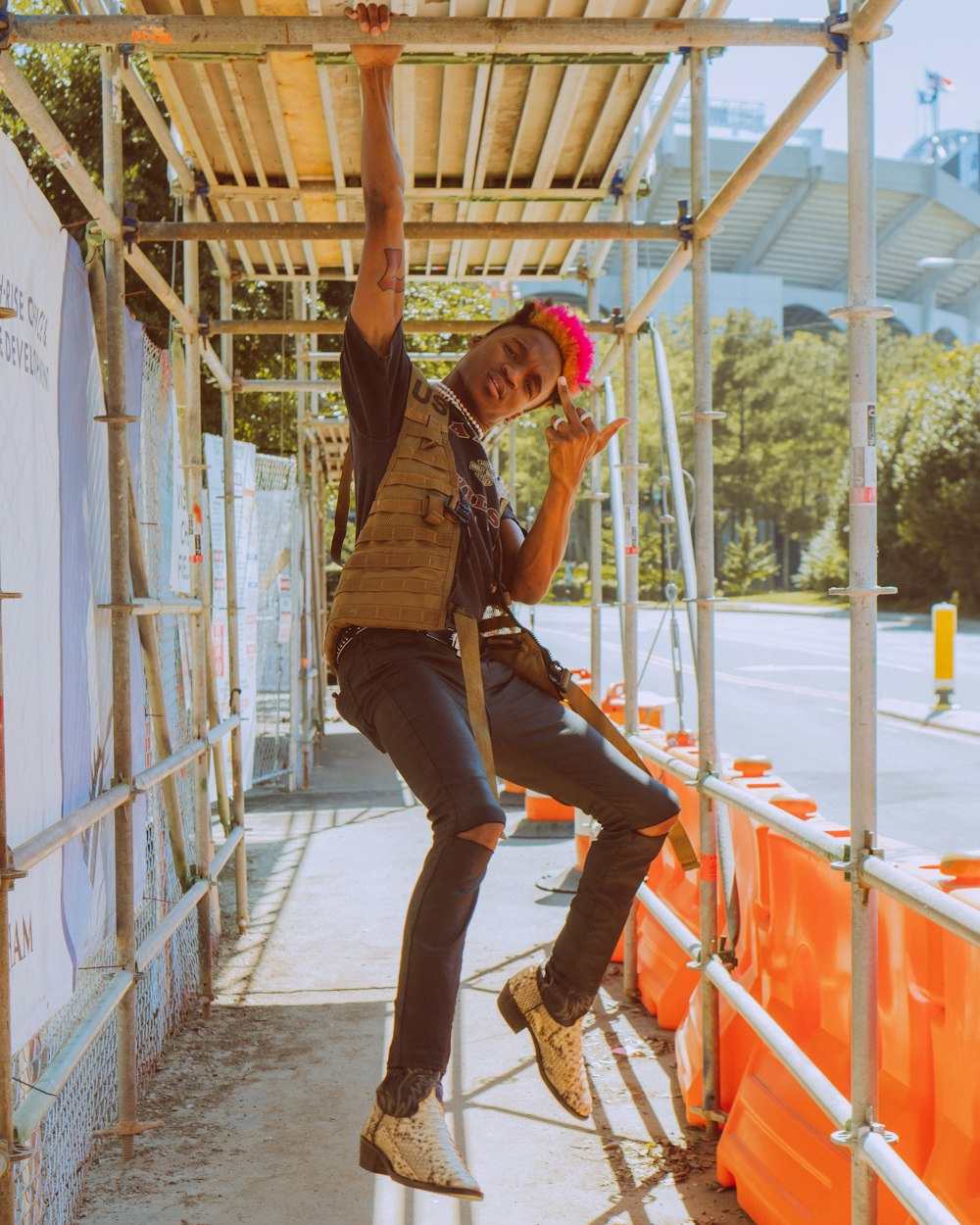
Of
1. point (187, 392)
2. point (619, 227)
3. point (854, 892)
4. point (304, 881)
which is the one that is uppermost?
point (619, 227)

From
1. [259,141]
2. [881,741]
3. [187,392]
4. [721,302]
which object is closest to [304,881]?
[187,392]

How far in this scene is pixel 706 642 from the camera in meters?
4.27

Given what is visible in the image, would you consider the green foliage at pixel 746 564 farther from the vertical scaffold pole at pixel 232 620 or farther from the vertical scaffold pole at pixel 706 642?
the vertical scaffold pole at pixel 706 642

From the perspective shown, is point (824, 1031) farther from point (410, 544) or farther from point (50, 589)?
point (50, 589)

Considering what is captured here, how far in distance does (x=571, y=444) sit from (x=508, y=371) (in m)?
0.25

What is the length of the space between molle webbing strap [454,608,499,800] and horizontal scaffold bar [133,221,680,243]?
167 cm

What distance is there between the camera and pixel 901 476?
41.2 m

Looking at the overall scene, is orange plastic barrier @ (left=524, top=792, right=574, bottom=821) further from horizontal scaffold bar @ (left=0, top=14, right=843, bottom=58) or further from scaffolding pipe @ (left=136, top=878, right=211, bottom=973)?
horizontal scaffold bar @ (left=0, top=14, right=843, bottom=58)

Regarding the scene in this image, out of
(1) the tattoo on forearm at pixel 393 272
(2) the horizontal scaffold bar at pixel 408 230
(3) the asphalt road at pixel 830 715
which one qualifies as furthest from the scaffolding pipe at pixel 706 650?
(3) the asphalt road at pixel 830 715

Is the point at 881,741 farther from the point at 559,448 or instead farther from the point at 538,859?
the point at 559,448

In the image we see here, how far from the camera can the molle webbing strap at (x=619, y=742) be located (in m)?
3.39

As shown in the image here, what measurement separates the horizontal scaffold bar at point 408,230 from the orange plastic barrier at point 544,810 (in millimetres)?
5701

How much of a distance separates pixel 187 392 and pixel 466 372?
9.41ft

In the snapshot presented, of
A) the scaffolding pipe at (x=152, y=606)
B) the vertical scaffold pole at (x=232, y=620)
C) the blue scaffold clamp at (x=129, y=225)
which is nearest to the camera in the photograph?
the scaffolding pipe at (x=152, y=606)
